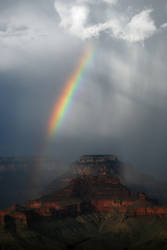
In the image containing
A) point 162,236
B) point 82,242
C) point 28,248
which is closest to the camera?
point 28,248

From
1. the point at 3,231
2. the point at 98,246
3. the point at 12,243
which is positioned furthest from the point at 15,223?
the point at 98,246

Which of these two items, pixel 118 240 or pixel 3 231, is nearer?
pixel 3 231

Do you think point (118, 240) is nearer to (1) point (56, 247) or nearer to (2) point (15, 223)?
(1) point (56, 247)

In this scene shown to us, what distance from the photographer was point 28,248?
167500 mm

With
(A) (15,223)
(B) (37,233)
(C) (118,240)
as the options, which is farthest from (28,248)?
(C) (118,240)

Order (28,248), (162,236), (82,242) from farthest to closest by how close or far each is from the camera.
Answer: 1. (82,242)
2. (162,236)
3. (28,248)

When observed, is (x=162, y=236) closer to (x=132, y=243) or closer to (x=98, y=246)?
(x=132, y=243)

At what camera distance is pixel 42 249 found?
170m

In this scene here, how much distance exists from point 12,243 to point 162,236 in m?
67.6

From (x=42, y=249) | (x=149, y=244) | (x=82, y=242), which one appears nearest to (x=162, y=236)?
(x=149, y=244)

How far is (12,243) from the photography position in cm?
16888

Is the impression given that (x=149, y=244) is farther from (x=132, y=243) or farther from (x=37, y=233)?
(x=37, y=233)

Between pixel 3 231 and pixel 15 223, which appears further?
pixel 15 223

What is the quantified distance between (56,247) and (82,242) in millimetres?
20192
